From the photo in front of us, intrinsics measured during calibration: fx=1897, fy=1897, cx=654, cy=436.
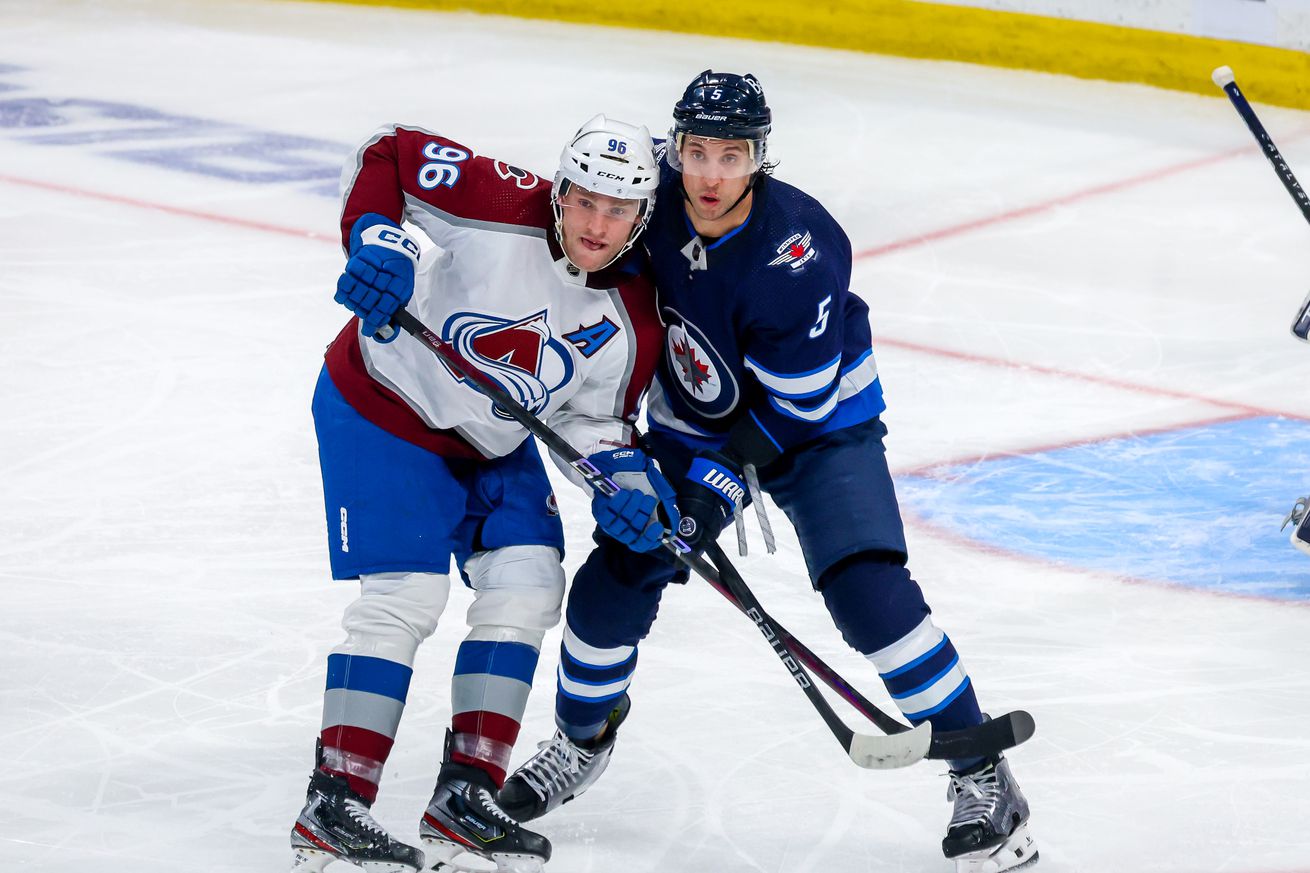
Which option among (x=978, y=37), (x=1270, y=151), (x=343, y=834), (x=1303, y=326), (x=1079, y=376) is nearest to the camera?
(x=343, y=834)

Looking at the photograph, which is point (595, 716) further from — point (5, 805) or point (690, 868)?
point (5, 805)

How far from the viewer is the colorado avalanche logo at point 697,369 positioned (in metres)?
2.71

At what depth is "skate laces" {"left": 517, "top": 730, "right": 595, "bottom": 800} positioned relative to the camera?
9.30ft

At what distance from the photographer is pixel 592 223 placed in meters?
2.54

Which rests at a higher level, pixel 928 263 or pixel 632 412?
pixel 632 412

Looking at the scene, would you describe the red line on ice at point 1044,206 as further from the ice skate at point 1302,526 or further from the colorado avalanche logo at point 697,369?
the colorado avalanche logo at point 697,369

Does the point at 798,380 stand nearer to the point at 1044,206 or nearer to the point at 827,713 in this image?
the point at 827,713

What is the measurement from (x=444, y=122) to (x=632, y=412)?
13.7 feet

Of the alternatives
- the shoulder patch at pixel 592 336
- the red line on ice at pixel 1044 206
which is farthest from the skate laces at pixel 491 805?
the red line on ice at pixel 1044 206

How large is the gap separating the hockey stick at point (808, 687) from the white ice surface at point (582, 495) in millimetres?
196

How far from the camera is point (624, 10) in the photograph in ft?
25.9

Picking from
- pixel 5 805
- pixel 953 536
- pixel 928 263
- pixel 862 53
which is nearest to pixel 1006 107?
pixel 862 53

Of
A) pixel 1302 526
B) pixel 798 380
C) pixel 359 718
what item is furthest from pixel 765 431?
pixel 1302 526

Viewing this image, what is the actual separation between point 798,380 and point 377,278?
60 centimetres
